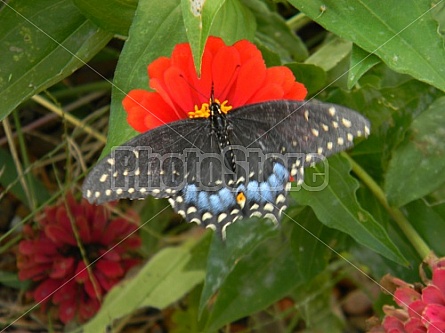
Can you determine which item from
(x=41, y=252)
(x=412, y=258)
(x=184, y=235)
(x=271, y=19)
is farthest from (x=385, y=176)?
(x=41, y=252)

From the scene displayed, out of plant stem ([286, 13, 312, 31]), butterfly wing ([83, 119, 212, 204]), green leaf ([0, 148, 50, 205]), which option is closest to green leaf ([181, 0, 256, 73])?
butterfly wing ([83, 119, 212, 204])

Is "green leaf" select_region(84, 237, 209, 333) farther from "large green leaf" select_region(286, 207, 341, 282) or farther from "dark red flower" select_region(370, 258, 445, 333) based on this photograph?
"dark red flower" select_region(370, 258, 445, 333)

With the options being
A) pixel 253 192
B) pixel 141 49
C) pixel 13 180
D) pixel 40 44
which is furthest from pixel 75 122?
pixel 253 192

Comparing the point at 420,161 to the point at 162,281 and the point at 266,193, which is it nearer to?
the point at 266,193

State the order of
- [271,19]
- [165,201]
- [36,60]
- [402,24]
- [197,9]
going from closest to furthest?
[197,9] < [402,24] < [36,60] < [271,19] < [165,201]

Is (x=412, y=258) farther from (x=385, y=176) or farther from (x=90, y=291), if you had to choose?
(x=90, y=291)

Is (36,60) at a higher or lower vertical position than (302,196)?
higher
